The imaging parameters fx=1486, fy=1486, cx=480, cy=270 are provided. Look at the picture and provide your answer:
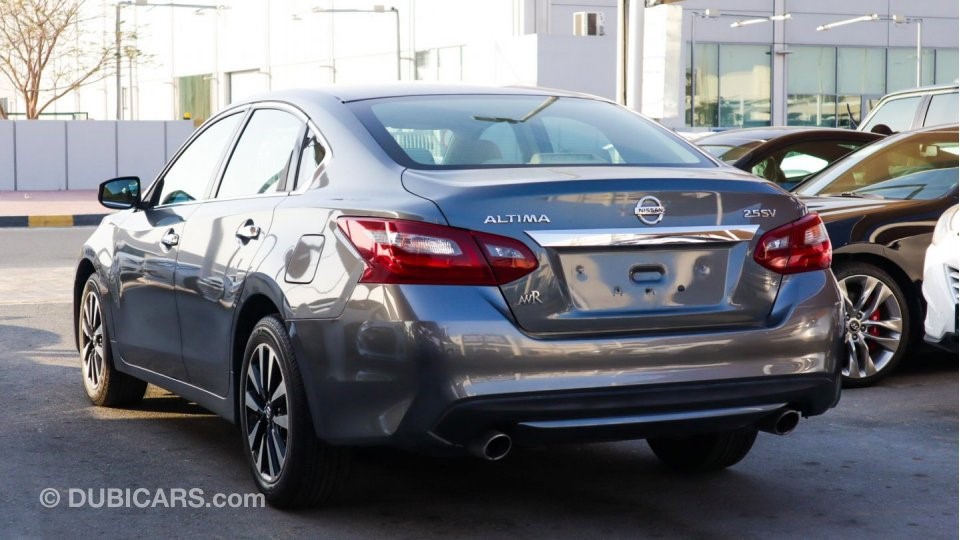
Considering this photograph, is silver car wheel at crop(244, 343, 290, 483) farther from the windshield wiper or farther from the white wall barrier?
the white wall barrier

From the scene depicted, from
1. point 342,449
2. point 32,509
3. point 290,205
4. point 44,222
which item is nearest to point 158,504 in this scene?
point 32,509

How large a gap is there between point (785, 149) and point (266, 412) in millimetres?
6517

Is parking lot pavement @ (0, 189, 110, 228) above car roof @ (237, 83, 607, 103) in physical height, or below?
below

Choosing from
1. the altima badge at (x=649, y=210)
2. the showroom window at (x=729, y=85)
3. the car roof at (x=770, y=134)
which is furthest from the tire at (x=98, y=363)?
the showroom window at (x=729, y=85)

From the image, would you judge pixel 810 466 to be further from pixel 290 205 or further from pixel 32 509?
pixel 32 509

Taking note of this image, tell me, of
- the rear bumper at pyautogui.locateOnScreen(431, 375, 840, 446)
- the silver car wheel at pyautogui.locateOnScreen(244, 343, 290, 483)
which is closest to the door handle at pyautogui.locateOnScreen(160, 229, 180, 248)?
the silver car wheel at pyautogui.locateOnScreen(244, 343, 290, 483)

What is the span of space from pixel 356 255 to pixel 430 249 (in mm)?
275

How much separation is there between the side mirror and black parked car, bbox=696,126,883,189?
5035mm

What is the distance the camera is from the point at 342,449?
4.96 metres

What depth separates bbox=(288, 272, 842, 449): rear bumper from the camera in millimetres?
4410

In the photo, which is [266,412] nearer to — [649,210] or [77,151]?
[649,210]

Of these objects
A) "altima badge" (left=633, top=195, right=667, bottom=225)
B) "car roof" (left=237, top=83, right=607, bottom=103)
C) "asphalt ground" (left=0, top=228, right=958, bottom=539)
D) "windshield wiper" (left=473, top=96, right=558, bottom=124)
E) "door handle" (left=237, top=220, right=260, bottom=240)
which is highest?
"car roof" (left=237, top=83, right=607, bottom=103)

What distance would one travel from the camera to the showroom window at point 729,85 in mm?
48312

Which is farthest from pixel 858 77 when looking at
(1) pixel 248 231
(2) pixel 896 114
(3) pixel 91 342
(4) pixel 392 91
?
(1) pixel 248 231
